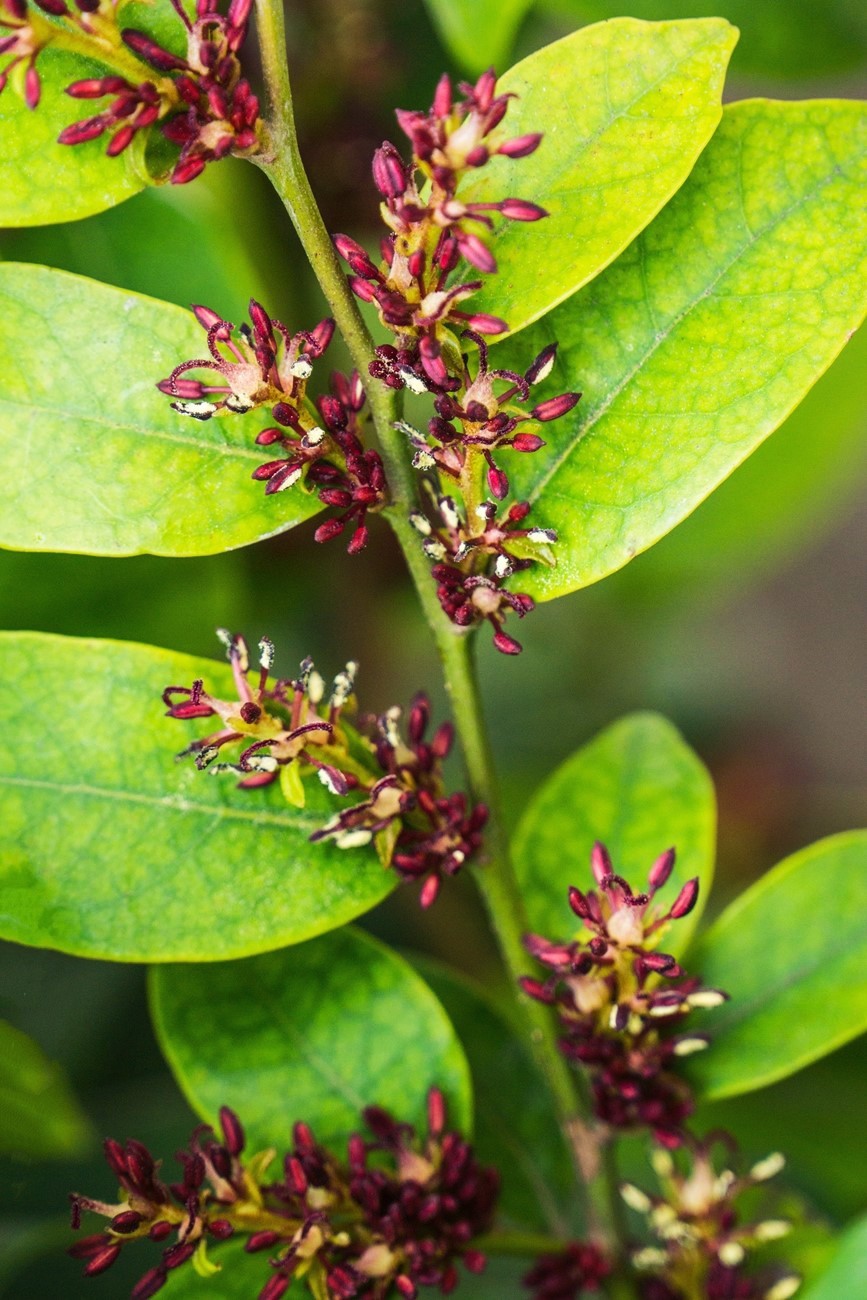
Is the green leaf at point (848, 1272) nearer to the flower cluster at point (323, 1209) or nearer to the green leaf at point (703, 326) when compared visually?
the flower cluster at point (323, 1209)

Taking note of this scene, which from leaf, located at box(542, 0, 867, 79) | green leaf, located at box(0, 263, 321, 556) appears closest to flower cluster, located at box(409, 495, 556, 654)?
green leaf, located at box(0, 263, 321, 556)

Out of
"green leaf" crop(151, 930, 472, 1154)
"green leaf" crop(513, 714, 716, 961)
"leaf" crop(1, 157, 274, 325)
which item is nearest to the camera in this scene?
"green leaf" crop(151, 930, 472, 1154)

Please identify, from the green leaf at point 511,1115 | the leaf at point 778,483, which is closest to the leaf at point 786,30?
the leaf at point 778,483

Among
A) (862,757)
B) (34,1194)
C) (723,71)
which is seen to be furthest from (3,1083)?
(862,757)

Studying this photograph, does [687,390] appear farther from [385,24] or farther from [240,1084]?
[385,24]

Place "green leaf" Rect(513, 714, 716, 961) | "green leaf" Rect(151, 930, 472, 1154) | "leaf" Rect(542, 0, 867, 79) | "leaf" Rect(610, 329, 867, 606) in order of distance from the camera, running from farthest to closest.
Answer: "leaf" Rect(610, 329, 867, 606) < "leaf" Rect(542, 0, 867, 79) < "green leaf" Rect(513, 714, 716, 961) < "green leaf" Rect(151, 930, 472, 1154)

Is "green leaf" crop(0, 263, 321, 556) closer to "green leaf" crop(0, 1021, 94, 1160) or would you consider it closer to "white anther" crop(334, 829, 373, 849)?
"white anther" crop(334, 829, 373, 849)
